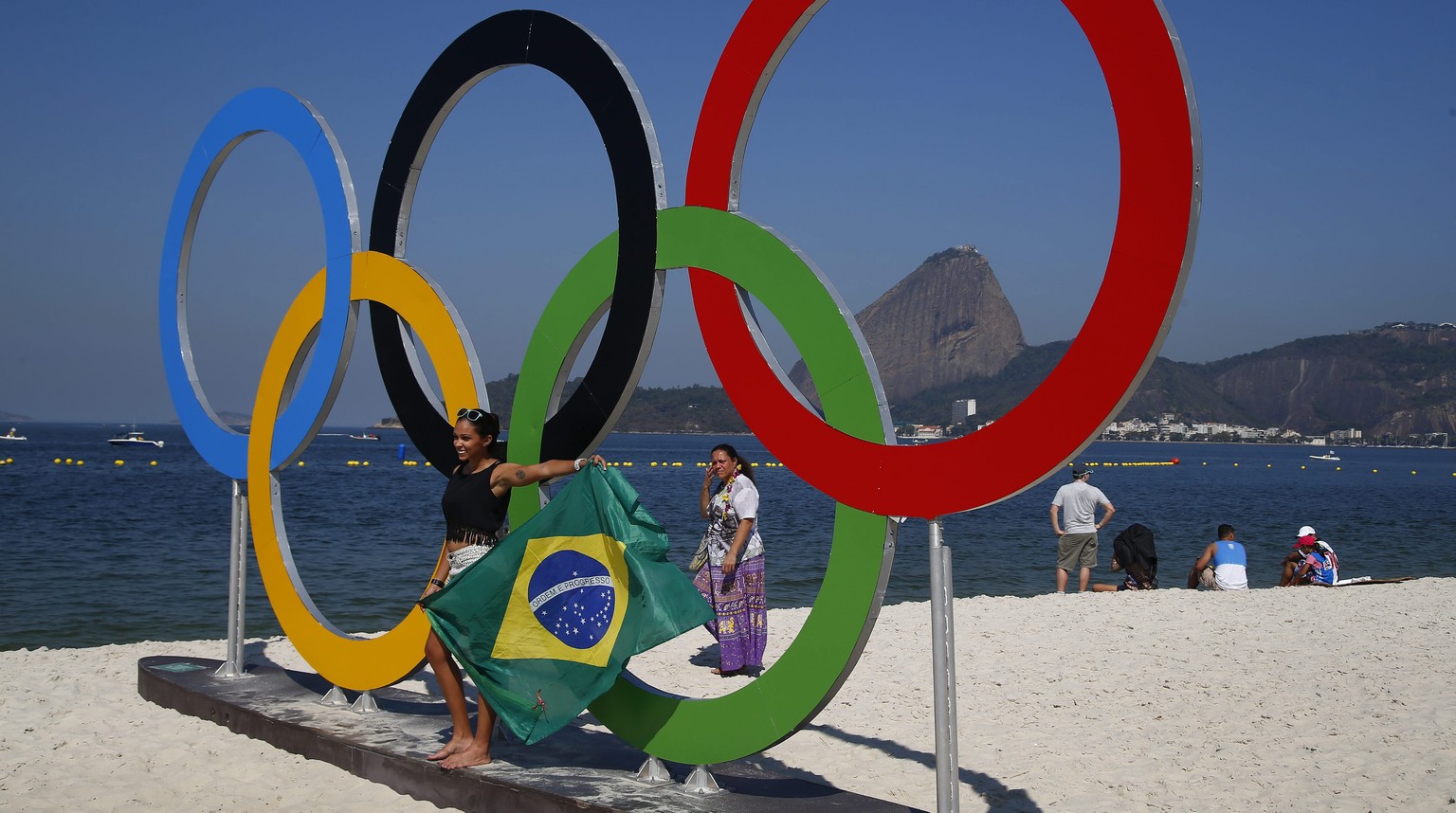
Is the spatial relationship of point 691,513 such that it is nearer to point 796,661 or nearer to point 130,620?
point 130,620

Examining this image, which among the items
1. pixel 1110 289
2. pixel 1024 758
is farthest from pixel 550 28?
pixel 1024 758

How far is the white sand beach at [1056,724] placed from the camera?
578 centimetres

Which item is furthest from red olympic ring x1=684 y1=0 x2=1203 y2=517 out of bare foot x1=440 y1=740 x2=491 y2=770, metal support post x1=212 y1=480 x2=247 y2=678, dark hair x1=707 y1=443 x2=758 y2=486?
metal support post x1=212 y1=480 x2=247 y2=678

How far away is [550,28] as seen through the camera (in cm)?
577

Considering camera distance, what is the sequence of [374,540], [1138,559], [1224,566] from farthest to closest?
[374,540] → [1138,559] → [1224,566]

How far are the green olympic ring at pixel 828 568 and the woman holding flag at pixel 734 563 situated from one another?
8.30ft

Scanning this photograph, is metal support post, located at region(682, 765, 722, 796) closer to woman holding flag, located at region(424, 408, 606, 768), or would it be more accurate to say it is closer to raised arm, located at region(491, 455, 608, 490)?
woman holding flag, located at region(424, 408, 606, 768)

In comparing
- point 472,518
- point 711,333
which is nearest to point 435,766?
point 472,518

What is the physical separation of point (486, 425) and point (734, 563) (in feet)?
8.70

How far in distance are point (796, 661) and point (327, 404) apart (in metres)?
3.72

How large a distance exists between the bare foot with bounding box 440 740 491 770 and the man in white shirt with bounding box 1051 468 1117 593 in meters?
9.07

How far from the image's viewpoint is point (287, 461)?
23.6 feet

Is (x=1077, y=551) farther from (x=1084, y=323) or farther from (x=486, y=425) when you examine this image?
(x=1084, y=323)

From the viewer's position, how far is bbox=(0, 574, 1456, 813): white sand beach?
578cm
